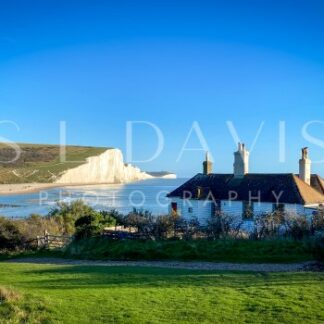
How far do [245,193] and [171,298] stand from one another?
20.8m

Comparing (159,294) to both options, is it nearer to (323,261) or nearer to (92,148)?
(323,261)

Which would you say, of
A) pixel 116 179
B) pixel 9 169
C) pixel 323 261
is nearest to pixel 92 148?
pixel 116 179

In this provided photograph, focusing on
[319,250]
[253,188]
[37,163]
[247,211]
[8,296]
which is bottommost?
[8,296]

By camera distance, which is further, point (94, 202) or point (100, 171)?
point (100, 171)

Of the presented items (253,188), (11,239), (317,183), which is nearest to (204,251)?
(253,188)

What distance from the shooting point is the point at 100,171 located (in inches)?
5940

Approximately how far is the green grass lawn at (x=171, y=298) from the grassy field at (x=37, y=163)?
11117 centimetres

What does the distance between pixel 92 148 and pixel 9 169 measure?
36234 mm

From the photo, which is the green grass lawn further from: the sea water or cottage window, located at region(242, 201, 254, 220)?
the sea water

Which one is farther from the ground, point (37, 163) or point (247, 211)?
point (37, 163)

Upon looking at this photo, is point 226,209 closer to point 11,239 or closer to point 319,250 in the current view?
point 11,239

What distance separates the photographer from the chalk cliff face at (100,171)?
13812 centimetres

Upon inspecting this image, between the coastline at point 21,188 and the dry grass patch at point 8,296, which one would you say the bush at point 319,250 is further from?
the coastline at point 21,188

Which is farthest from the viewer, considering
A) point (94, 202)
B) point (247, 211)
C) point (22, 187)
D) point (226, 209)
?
point (22, 187)
